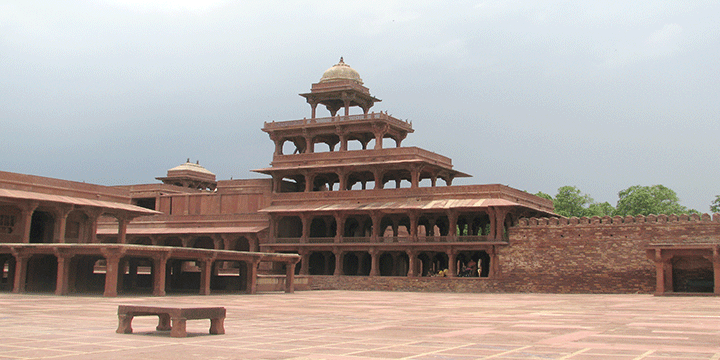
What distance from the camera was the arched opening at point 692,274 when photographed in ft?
127

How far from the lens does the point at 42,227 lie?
1858 inches

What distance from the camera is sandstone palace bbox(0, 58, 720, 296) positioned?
38.6 metres

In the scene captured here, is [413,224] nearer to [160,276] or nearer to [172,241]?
[160,276]

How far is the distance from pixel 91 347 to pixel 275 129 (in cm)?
5001

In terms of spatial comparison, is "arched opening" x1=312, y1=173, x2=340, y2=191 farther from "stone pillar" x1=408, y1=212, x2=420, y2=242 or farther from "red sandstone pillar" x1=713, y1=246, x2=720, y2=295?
"red sandstone pillar" x1=713, y1=246, x2=720, y2=295

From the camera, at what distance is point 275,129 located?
6172 centimetres

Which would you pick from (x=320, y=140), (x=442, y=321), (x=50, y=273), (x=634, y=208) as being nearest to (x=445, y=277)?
(x=320, y=140)

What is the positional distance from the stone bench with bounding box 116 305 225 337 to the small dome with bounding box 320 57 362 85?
47100mm

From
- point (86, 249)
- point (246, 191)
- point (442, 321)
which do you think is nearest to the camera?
point (442, 321)

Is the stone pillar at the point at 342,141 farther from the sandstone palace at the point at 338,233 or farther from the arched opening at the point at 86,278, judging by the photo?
the arched opening at the point at 86,278

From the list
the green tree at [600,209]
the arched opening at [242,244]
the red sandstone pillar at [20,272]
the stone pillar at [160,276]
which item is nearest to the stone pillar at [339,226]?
the arched opening at [242,244]

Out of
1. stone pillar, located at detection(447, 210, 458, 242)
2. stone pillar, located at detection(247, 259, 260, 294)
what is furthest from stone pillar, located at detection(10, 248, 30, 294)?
stone pillar, located at detection(447, 210, 458, 242)

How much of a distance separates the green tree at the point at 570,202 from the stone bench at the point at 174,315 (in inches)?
2958

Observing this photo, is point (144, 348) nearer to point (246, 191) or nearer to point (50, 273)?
point (50, 273)
